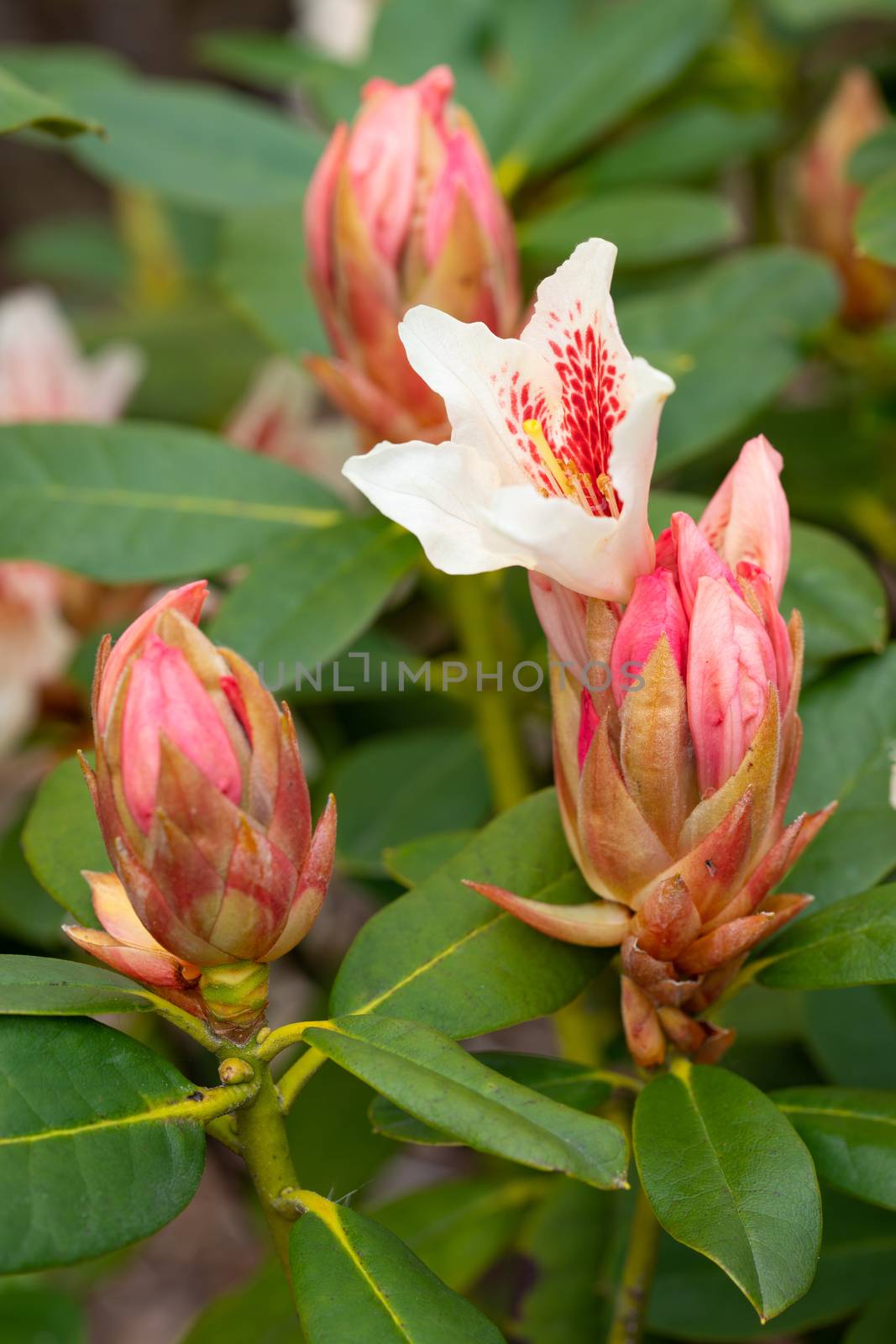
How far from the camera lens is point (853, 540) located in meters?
1.53

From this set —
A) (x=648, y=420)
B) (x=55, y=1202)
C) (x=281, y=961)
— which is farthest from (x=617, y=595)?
(x=281, y=961)

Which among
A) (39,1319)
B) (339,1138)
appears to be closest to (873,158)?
(339,1138)

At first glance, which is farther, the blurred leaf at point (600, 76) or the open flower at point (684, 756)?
the blurred leaf at point (600, 76)

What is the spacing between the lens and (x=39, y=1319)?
151 centimetres

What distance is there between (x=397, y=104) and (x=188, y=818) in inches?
24.0

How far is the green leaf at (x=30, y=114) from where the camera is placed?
86 centimetres

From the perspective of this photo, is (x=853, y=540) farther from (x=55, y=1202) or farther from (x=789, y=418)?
(x=55, y=1202)

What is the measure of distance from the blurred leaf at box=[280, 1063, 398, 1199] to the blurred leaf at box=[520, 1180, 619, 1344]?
356 mm

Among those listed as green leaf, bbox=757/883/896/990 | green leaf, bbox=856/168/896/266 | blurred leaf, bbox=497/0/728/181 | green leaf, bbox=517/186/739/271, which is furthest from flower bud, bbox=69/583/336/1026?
blurred leaf, bbox=497/0/728/181

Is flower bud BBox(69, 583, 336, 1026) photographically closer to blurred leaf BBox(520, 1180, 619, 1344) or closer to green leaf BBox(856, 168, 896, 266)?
blurred leaf BBox(520, 1180, 619, 1344)

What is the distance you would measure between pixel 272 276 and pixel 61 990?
2.87 feet

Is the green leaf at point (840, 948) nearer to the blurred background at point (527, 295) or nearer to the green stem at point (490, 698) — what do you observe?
the blurred background at point (527, 295)

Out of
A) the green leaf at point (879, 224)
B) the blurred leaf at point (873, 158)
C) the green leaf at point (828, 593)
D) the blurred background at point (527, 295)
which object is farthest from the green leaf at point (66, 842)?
the blurred leaf at point (873, 158)

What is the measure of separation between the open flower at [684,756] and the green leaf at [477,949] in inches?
1.3
